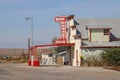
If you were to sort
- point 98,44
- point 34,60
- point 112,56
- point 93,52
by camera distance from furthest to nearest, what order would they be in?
point 34,60
point 98,44
point 93,52
point 112,56

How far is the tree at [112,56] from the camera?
50.8 metres

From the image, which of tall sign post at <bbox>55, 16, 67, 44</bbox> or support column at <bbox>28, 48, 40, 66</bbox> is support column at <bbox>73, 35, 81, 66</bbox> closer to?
tall sign post at <bbox>55, 16, 67, 44</bbox>

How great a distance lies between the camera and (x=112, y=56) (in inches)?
1999

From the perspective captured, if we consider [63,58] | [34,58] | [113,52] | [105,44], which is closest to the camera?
[113,52]

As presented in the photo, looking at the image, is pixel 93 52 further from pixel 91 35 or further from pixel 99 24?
pixel 99 24

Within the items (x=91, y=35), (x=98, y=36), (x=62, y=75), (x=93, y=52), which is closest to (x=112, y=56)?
(x=93, y=52)

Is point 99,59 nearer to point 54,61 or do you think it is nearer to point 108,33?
point 108,33

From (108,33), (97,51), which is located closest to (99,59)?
(97,51)

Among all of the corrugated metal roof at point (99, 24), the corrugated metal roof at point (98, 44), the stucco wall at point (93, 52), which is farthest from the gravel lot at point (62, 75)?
the corrugated metal roof at point (99, 24)

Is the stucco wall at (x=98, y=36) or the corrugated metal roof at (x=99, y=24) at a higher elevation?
the corrugated metal roof at (x=99, y=24)

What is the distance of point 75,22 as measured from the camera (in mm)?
62062

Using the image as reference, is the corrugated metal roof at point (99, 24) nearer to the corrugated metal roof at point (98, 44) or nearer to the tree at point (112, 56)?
the corrugated metal roof at point (98, 44)

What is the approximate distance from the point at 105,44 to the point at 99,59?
119 inches

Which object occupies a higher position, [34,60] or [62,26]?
[62,26]
